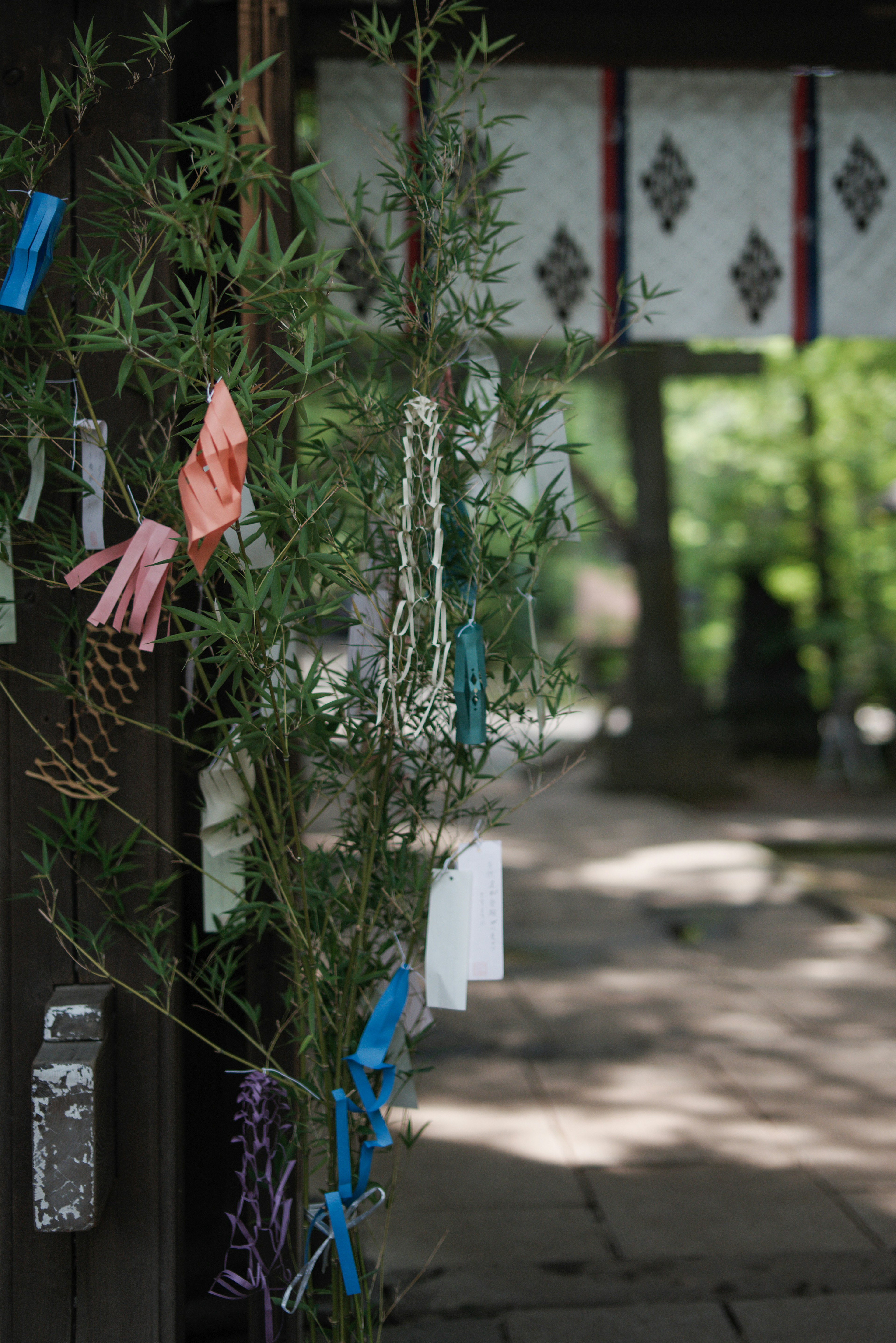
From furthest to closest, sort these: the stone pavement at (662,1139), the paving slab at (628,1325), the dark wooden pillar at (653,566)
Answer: the dark wooden pillar at (653,566), the stone pavement at (662,1139), the paving slab at (628,1325)

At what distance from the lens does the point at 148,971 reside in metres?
1.97

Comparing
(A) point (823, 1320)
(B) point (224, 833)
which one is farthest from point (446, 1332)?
(B) point (224, 833)

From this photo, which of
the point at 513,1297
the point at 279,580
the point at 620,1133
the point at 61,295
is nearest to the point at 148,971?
the point at 279,580

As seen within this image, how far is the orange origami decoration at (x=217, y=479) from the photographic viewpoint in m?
1.44

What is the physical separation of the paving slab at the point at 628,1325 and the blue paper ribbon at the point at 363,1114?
3.25 feet

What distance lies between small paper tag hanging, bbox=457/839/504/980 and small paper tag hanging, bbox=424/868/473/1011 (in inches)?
0.5

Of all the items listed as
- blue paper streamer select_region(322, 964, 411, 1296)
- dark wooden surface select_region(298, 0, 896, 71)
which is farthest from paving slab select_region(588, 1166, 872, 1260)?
dark wooden surface select_region(298, 0, 896, 71)

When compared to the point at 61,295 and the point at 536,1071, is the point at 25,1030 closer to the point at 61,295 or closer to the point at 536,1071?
the point at 61,295

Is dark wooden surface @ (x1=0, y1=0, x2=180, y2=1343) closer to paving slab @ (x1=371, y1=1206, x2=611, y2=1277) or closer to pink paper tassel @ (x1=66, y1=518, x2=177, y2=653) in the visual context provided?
pink paper tassel @ (x1=66, y1=518, x2=177, y2=653)

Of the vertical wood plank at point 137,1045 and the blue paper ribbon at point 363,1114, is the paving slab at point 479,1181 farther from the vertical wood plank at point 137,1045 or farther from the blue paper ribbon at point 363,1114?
the blue paper ribbon at point 363,1114

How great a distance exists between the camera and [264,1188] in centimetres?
211

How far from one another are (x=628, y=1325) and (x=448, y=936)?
136 centimetres

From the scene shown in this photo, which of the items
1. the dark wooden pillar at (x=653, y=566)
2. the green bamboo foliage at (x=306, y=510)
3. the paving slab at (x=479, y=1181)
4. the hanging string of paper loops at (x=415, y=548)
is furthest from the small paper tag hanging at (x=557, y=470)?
the dark wooden pillar at (x=653, y=566)

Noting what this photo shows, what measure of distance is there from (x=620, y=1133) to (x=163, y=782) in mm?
2306
